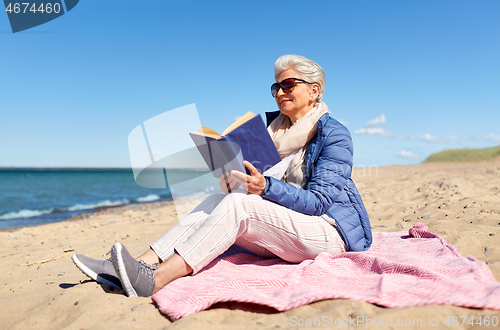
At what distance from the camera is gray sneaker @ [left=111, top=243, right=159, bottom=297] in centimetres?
197

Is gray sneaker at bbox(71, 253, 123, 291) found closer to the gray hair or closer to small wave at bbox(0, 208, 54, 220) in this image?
the gray hair

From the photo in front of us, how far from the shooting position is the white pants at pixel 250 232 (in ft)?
7.08

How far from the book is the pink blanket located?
79 cm

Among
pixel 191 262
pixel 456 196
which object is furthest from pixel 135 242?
Answer: pixel 456 196

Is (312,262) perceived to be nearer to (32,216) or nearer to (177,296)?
(177,296)

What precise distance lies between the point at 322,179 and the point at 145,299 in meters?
1.52

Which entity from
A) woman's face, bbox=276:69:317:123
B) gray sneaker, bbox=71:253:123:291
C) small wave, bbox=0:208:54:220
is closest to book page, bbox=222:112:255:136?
woman's face, bbox=276:69:317:123

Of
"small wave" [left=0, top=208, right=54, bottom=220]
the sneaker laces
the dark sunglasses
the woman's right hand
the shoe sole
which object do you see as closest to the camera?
the shoe sole

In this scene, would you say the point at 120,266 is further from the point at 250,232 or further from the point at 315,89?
the point at 315,89

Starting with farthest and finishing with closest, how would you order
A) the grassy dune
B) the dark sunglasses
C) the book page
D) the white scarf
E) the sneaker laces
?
the grassy dune → the dark sunglasses → the white scarf → the book page → the sneaker laces

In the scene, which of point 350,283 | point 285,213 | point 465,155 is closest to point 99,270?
point 285,213

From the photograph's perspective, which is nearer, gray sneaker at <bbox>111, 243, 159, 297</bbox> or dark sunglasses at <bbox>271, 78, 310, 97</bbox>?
gray sneaker at <bbox>111, 243, 159, 297</bbox>

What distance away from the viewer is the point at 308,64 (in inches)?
107

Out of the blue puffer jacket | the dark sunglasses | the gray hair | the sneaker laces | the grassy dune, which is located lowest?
the grassy dune
